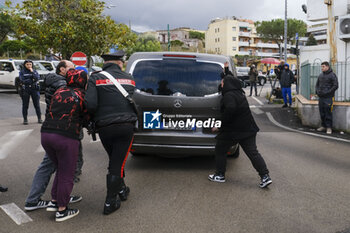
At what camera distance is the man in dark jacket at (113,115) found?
3.86m

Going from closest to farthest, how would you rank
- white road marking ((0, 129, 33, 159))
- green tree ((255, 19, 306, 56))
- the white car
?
white road marking ((0, 129, 33, 159)) → the white car → green tree ((255, 19, 306, 56))

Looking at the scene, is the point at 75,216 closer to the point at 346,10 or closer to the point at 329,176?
the point at 329,176

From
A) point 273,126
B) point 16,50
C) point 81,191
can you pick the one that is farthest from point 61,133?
point 16,50

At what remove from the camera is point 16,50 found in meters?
49.4

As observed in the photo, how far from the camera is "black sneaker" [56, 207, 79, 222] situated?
12.6 feet

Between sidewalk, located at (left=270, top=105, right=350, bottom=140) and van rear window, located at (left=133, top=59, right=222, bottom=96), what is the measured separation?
4906 millimetres

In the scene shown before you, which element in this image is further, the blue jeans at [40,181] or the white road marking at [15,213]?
the blue jeans at [40,181]

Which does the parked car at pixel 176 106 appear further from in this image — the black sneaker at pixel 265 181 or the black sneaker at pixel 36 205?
the black sneaker at pixel 36 205

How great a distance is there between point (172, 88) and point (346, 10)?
9.29 meters

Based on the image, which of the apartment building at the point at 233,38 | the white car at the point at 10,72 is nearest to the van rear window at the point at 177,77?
the white car at the point at 10,72

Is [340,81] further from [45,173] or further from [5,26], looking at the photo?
[5,26]

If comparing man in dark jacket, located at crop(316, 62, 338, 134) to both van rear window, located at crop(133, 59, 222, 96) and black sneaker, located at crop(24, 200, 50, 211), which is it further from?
black sneaker, located at crop(24, 200, 50, 211)

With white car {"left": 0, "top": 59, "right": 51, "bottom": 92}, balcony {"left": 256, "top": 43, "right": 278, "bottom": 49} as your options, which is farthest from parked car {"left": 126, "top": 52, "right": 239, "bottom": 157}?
balcony {"left": 256, "top": 43, "right": 278, "bottom": 49}

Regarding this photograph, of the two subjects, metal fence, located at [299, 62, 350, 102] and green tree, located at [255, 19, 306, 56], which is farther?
green tree, located at [255, 19, 306, 56]
